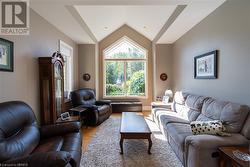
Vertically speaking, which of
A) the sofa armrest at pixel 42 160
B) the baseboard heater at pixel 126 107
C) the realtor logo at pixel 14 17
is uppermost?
A: the realtor logo at pixel 14 17

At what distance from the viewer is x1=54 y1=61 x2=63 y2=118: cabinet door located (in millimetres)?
3744

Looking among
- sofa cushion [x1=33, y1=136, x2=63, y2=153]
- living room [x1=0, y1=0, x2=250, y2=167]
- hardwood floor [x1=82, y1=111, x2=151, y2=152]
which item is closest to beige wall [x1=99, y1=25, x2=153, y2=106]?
living room [x1=0, y1=0, x2=250, y2=167]

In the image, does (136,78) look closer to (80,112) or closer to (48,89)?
(80,112)

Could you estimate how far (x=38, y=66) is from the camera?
12.2 feet

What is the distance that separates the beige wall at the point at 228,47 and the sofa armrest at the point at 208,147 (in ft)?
2.40

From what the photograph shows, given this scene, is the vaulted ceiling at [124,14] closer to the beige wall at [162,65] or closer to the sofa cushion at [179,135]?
the beige wall at [162,65]

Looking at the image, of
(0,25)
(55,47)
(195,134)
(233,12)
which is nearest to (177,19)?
(233,12)

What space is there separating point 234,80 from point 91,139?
2.90m

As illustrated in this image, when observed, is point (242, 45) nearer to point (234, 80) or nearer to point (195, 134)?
point (234, 80)

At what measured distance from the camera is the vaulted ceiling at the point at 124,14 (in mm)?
3148

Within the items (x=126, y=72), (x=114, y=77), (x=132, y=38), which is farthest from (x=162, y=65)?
(x=114, y=77)

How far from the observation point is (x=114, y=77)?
25.1ft

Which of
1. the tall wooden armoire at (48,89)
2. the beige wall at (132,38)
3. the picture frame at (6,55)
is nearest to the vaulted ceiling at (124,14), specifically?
the beige wall at (132,38)

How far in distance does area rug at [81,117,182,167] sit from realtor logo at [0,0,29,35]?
91.0 inches
